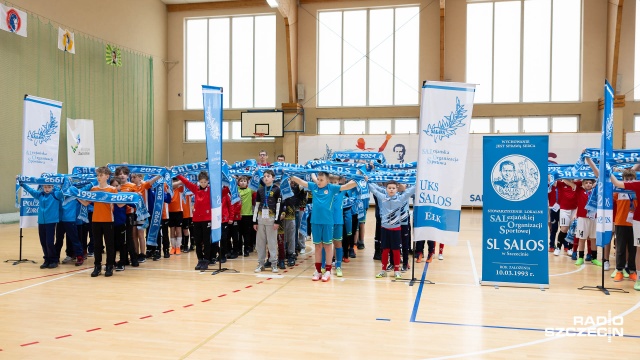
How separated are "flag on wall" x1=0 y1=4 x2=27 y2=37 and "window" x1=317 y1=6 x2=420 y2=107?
1152cm

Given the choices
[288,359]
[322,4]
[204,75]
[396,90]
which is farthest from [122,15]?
A: [288,359]

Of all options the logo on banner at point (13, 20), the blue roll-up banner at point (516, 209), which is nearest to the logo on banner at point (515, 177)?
the blue roll-up banner at point (516, 209)

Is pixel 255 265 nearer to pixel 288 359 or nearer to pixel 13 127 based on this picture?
pixel 288 359

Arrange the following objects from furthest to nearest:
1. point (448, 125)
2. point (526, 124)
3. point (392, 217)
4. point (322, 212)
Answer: point (526, 124) → point (392, 217) → point (322, 212) → point (448, 125)

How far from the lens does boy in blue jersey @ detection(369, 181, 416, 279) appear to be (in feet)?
23.2

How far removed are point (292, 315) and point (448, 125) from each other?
10.8 ft

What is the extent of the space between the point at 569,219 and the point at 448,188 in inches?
161

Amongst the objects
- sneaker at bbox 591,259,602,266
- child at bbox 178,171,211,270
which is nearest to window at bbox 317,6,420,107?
sneaker at bbox 591,259,602,266

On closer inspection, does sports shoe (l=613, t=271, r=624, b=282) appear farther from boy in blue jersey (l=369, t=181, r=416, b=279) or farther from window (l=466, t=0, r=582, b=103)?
window (l=466, t=0, r=582, b=103)

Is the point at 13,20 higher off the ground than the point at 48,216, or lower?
higher

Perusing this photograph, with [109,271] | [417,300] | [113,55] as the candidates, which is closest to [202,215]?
[109,271]

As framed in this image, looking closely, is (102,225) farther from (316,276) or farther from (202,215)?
(316,276)

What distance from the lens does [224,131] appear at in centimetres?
2252

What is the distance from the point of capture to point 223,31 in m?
22.3
